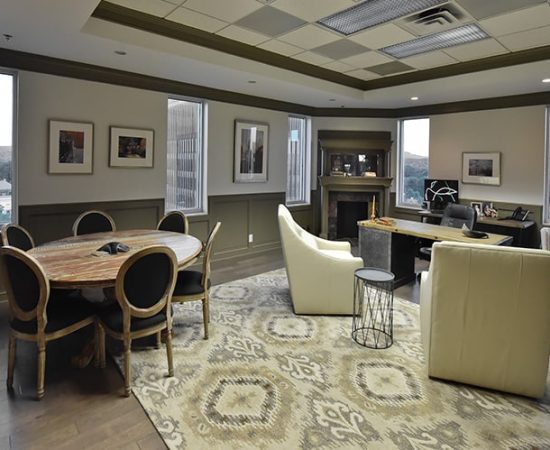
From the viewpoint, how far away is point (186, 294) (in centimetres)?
303

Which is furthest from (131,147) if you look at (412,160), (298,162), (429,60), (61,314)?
(412,160)

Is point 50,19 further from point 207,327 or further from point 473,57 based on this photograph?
point 473,57

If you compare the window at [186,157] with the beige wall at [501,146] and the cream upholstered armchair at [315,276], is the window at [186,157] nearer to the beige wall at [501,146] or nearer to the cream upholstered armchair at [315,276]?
the cream upholstered armchair at [315,276]

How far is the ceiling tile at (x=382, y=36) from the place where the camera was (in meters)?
3.79

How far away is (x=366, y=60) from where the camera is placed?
480 cm

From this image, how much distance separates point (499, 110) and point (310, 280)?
4264mm

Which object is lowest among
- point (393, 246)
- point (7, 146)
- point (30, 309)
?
point (30, 309)

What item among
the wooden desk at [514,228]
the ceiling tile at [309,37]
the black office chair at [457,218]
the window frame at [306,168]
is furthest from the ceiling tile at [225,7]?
the wooden desk at [514,228]

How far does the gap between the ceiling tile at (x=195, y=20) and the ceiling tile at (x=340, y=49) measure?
Result: 1.22 m

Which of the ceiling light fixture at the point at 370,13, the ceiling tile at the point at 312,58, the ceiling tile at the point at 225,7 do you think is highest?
the ceiling tile at the point at 312,58

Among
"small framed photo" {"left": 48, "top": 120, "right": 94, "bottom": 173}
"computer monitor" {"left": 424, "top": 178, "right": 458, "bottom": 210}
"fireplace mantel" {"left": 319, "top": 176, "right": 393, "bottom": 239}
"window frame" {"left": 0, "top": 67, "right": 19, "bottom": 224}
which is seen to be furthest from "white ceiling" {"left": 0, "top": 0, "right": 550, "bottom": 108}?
"fireplace mantel" {"left": 319, "top": 176, "right": 393, "bottom": 239}

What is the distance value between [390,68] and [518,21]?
177cm

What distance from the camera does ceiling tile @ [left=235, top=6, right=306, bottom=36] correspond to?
3.43m

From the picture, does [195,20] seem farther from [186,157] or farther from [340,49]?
[186,157]
